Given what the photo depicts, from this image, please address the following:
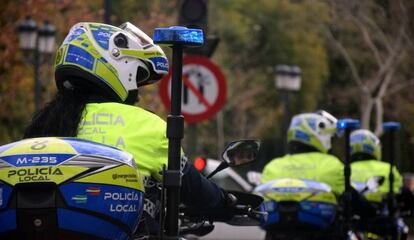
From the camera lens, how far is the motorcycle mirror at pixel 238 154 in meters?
5.54

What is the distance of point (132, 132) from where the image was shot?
213 inches

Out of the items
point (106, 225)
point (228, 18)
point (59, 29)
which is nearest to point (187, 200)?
point (106, 225)

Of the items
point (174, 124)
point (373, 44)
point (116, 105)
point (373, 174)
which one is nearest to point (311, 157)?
point (373, 174)

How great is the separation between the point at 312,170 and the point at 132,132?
4.93 m

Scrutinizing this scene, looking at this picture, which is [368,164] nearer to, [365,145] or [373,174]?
[373,174]

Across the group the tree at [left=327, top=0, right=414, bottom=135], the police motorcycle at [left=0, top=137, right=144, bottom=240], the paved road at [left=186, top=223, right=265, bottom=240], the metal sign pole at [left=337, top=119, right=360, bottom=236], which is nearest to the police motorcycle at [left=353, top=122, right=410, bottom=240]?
the metal sign pole at [left=337, top=119, right=360, bottom=236]

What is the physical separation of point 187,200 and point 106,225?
98 cm

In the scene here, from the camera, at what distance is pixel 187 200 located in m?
5.61

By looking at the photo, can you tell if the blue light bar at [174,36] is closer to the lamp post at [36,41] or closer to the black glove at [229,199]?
the black glove at [229,199]

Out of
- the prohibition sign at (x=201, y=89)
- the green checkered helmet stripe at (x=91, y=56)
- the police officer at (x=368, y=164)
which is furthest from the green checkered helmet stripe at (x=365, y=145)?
the green checkered helmet stripe at (x=91, y=56)

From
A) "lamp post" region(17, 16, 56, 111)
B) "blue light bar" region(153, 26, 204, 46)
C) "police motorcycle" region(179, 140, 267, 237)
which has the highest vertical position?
"lamp post" region(17, 16, 56, 111)

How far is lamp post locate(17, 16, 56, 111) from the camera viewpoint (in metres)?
24.2

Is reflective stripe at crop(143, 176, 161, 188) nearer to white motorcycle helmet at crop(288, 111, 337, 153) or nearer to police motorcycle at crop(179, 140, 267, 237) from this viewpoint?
police motorcycle at crop(179, 140, 267, 237)

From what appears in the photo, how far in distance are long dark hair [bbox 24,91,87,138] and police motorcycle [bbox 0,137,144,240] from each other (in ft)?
2.79
